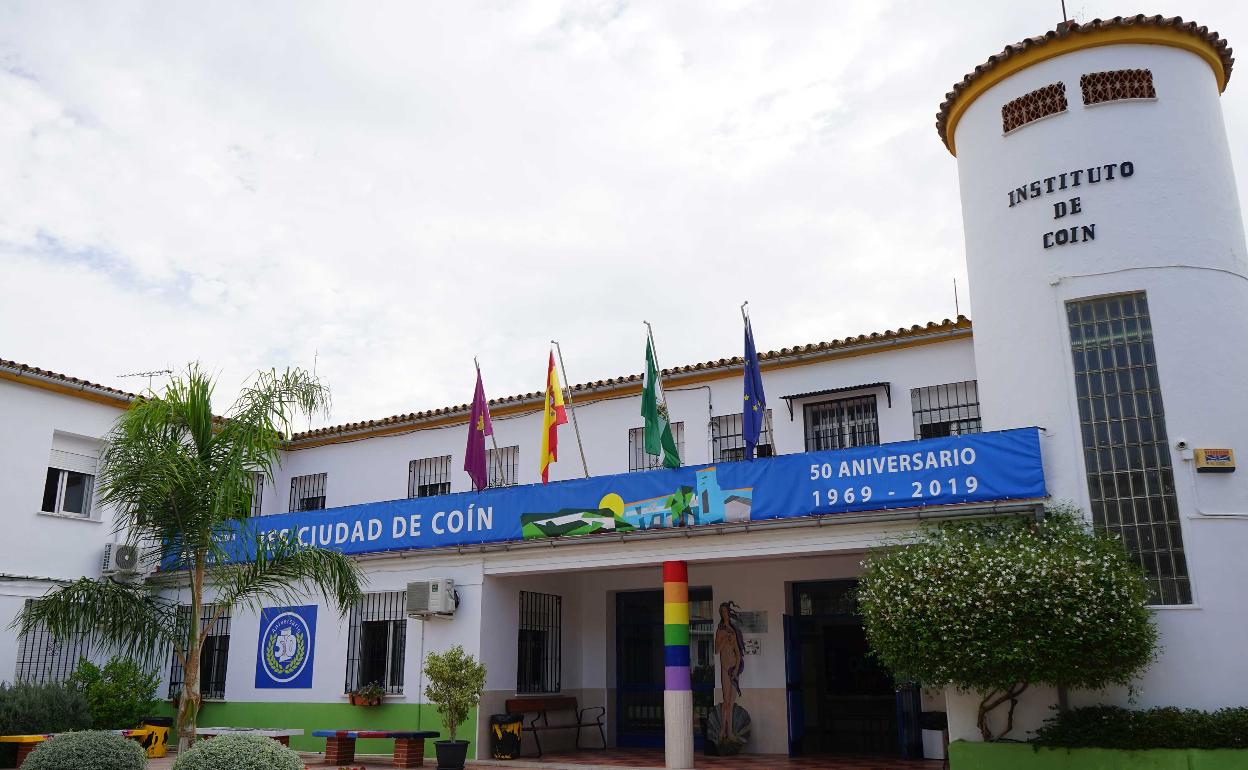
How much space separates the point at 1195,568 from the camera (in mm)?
11945

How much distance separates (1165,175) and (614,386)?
973cm

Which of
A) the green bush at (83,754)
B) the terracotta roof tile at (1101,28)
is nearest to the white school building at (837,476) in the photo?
the terracotta roof tile at (1101,28)

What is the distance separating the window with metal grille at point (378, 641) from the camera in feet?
58.4

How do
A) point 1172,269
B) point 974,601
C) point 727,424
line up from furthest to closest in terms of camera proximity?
point 727,424, point 1172,269, point 974,601

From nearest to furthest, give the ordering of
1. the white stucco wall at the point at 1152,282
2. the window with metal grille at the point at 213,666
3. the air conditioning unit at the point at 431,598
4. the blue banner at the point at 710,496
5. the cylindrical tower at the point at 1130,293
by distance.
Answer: the white stucco wall at the point at 1152,282 < the cylindrical tower at the point at 1130,293 < the blue banner at the point at 710,496 < the air conditioning unit at the point at 431,598 < the window with metal grille at the point at 213,666

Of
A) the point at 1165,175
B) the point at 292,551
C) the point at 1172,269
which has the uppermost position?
the point at 1165,175

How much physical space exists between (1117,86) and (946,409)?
17.5 ft

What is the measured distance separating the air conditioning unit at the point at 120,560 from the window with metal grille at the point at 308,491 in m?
3.84

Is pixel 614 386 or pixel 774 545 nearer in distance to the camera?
pixel 774 545

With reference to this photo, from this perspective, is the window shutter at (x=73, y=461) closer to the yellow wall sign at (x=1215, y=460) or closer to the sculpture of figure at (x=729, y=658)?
the sculpture of figure at (x=729, y=658)

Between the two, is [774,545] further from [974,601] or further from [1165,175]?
[1165,175]

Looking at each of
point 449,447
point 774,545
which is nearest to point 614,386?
point 449,447

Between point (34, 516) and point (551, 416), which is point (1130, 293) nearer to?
point (551, 416)

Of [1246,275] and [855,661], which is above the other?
[1246,275]
